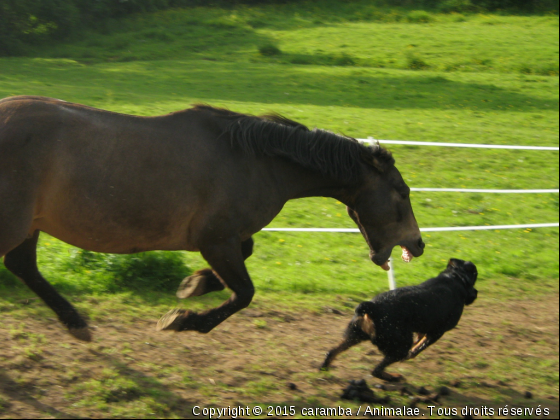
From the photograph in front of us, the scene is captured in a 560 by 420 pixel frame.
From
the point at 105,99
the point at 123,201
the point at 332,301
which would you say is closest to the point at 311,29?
the point at 105,99

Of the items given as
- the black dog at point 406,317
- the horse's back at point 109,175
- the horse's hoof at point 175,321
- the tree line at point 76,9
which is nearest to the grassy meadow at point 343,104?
the tree line at point 76,9

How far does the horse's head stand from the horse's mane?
0.03 meters

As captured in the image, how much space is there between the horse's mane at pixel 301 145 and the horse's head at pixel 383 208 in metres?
0.03

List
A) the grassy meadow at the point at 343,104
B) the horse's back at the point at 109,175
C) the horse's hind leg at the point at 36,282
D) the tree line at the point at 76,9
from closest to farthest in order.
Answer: the horse's back at the point at 109,175, the horse's hind leg at the point at 36,282, the grassy meadow at the point at 343,104, the tree line at the point at 76,9

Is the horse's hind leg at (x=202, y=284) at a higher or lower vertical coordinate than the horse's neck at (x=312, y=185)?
lower

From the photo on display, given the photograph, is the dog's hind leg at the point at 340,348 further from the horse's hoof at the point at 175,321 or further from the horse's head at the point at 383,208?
the horse's hoof at the point at 175,321

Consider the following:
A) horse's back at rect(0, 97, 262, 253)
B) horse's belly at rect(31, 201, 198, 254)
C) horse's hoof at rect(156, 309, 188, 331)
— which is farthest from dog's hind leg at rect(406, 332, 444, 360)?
horse's belly at rect(31, 201, 198, 254)

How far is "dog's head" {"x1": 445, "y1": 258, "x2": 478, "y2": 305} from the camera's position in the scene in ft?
17.1

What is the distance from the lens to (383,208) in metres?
5.03

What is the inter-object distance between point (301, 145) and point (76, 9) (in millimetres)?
16662

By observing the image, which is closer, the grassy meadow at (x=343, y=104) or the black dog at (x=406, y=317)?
the black dog at (x=406, y=317)

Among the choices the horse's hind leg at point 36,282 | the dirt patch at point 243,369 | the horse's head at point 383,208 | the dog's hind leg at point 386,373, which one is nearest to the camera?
the dirt patch at point 243,369

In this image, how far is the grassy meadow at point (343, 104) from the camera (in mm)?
6629

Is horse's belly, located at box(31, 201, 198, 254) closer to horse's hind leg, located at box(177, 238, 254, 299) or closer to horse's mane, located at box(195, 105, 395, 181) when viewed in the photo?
horse's hind leg, located at box(177, 238, 254, 299)
